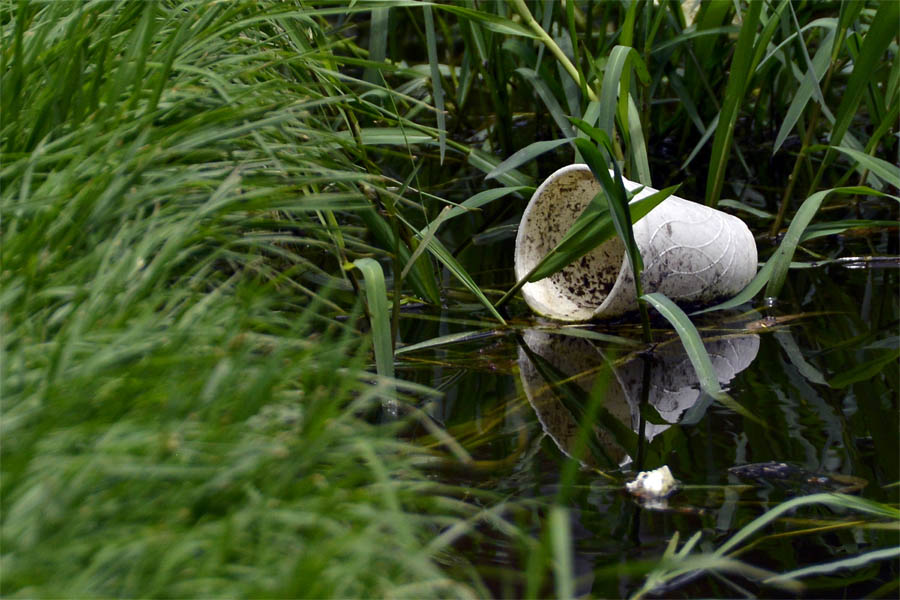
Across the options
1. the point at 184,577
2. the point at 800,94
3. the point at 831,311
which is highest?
the point at 800,94

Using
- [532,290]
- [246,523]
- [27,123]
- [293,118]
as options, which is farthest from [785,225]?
[246,523]

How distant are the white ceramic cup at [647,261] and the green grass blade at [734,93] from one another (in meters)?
0.14

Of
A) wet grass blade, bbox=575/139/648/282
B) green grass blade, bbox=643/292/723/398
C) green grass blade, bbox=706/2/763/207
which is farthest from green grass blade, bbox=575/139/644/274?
green grass blade, bbox=706/2/763/207

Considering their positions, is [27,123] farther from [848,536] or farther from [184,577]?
[848,536]

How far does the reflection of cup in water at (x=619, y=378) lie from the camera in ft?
4.81

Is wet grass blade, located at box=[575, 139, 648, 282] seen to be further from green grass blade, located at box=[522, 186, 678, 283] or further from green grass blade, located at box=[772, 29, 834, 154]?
green grass blade, located at box=[772, 29, 834, 154]

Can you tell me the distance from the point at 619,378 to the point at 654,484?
1.28 feet

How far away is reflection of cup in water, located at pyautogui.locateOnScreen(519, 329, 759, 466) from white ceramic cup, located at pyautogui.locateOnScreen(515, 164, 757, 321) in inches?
4.8

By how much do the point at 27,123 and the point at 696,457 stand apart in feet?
2.96

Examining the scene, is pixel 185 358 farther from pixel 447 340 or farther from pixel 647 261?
pixel 647 261

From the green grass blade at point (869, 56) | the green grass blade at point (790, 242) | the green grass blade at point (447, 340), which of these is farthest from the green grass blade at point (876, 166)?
the green grass blade at point (447, 340)

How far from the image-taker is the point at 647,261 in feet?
6.21

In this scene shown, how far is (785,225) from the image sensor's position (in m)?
2.40

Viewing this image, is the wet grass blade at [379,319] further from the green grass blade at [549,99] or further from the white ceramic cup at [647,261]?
the green grass blade at [549,99]
